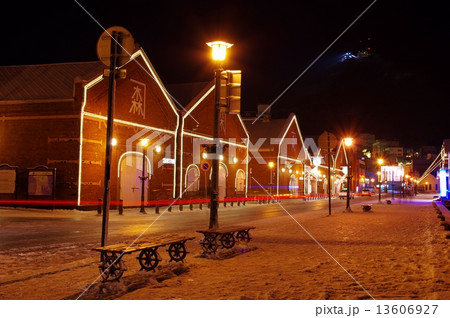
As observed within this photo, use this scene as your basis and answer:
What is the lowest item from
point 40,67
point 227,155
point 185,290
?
point 185,290

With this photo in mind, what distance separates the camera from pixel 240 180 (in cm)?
4909

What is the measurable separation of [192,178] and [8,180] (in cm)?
1528

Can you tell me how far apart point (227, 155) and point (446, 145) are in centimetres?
2683

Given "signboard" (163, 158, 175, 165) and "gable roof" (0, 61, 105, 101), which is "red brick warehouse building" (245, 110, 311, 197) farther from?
"gable roof" (0, 61, 105, 101)

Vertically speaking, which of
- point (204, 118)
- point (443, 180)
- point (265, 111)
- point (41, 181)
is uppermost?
point (265, 111)

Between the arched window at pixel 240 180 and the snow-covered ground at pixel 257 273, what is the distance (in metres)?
33.9

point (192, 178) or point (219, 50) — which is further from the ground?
point (219, 50)

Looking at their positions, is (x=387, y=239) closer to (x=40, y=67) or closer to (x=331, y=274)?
(x=331, y=274)

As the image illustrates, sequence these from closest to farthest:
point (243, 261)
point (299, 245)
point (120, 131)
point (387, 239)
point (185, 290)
→ point (185, 290) → point (243, 261) → point (299, 245) → point (387, 239) → point (120, 131)

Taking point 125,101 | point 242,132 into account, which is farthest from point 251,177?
point 125,101

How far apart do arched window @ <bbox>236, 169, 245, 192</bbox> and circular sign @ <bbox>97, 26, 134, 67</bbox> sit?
39429mm
